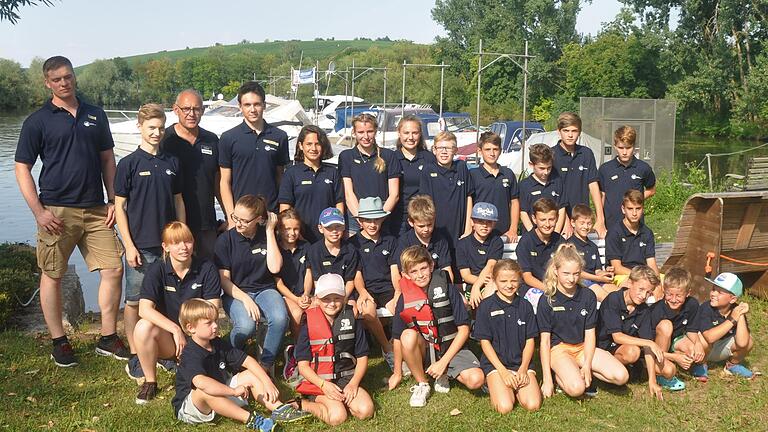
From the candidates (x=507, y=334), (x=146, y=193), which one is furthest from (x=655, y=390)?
(x=146, y=193)

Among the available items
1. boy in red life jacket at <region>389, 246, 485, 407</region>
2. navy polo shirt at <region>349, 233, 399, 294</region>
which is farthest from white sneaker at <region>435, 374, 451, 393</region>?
navy polo shirt at <region>349, 233, 399, 294</region>

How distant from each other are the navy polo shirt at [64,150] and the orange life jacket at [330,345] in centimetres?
195

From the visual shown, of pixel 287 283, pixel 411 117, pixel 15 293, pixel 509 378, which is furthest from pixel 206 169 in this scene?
pixel 509 378

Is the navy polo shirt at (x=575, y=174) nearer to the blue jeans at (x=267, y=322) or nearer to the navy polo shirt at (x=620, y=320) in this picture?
the navy polo shirt at (x=620, y=320)

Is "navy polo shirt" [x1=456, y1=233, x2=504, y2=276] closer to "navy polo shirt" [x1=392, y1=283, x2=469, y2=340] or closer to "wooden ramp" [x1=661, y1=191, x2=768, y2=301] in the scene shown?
"navy polo shirt" [x1=392, y1=283, x2=469, y2=340]

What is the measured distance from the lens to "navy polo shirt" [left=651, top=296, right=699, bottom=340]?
5.25 metres

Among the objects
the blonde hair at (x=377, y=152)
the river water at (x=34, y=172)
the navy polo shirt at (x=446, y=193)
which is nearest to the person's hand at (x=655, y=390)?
the navy polo shirt at (x=446, y=193)

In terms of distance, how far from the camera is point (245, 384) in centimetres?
463

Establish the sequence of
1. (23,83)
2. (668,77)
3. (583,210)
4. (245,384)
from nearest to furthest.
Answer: (245,384), (583,210), (668,77), (23,83)

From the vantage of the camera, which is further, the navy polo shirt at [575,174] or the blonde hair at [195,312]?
the navy polo shirt at [575,174]

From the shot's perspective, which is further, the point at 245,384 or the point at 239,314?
the point at 239,314

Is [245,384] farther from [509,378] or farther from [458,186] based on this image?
[458,186]

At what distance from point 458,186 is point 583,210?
1.08 m

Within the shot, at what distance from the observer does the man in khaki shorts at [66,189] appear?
508 cm
